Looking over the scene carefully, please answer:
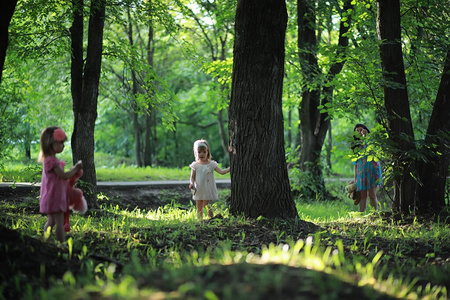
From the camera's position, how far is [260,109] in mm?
7633

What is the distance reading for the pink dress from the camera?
5.62 metres

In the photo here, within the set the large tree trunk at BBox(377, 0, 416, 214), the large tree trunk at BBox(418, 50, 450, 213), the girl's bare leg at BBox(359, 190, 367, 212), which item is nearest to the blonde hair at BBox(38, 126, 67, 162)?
the large tree trunk at BBox(377, 0, 416, 214)

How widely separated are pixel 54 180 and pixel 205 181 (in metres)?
3.88

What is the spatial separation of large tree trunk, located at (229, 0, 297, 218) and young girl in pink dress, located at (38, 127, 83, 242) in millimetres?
2937

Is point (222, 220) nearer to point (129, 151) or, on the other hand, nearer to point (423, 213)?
point (423, 213)

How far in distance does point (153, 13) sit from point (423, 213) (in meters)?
7.40

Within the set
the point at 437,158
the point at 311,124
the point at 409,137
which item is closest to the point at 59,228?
the point at 409,137

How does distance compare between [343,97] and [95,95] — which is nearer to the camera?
[343,97]

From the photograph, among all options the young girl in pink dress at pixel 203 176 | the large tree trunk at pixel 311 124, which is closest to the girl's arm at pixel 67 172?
the young girl in pink dress at pixel 203 176

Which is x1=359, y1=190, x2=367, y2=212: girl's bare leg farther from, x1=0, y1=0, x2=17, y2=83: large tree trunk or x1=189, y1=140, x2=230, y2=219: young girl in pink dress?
x1=0, y1=0, x2=17, y2=83: large tree trunk

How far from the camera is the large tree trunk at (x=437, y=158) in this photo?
27.0 ft

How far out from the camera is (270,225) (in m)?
7.17

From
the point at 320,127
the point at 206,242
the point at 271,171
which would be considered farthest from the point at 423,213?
the point at 320,127

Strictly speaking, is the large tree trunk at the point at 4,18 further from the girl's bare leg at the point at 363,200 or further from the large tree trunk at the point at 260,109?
the girl's bare leg at the point at 363,200
